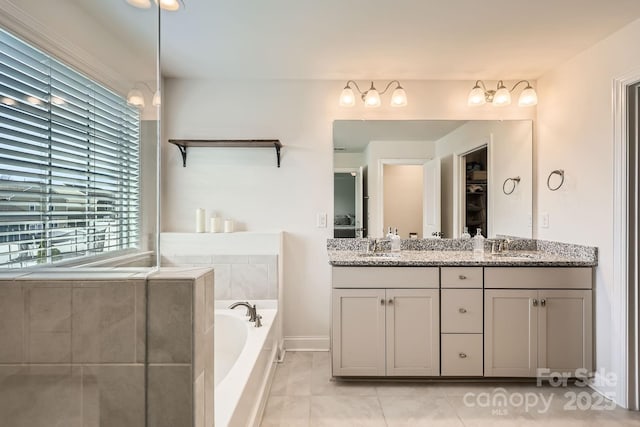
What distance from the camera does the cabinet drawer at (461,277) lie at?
2.29m

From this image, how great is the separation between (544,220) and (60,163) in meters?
3.12

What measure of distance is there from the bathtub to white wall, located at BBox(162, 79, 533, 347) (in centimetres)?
53

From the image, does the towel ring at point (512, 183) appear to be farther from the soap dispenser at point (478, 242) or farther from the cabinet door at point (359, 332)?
the cabinet door at point (359, 332)

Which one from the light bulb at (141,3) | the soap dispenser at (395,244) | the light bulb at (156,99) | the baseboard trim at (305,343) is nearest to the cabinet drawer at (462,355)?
the soap dispenser at (395,244)

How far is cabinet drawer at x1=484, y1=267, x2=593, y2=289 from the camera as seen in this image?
2.27 metres

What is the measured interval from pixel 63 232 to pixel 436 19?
2.11 m

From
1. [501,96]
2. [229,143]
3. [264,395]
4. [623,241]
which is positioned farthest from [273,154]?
[623,241]

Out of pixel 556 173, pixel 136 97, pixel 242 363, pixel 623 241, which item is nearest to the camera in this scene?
pixel 136 97

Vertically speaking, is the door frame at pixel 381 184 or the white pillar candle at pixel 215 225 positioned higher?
the door frame at pixel 381 184

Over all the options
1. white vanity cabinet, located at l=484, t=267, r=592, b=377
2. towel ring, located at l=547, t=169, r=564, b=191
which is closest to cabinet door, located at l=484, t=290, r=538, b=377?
white vanity cabinet, located at l=484, t=267, r=592, b=377

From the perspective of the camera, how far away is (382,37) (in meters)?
2.19

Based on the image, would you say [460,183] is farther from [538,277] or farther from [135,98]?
[135,98]

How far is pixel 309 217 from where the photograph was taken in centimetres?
288

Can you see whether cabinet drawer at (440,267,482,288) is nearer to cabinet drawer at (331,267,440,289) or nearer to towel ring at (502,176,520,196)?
cabinet drawer at (331,267,440,289)
